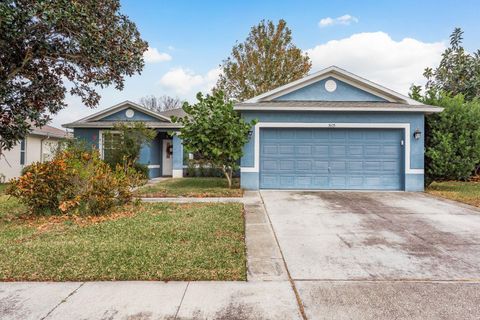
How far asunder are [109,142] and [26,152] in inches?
250

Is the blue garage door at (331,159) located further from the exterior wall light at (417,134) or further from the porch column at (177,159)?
the porch column at (177,159)

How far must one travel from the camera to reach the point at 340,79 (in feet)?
41.4

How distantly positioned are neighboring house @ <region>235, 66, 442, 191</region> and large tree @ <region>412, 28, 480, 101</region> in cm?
929

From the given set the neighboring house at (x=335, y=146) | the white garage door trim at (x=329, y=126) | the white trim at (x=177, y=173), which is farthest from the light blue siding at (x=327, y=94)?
the white trim at (x=177, y=173)

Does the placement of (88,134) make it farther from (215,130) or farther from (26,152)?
(215,130)

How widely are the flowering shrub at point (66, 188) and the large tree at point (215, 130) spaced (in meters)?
4.32

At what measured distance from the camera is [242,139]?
11141 mm

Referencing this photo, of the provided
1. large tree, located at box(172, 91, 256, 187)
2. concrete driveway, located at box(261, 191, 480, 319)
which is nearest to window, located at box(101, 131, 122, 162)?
large tree, located at box(172, 91, 256, 187)

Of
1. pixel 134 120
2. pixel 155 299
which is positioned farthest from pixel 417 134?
pixel 134 120

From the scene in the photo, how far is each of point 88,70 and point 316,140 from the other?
803 cm

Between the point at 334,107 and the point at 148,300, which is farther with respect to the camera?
the point at 334,107

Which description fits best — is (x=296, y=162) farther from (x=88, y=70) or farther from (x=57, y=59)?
(x=57, y=59)

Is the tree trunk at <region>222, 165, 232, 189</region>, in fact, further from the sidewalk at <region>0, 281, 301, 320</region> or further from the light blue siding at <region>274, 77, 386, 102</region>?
the sidewalk at <region>0, 281, 301, 320</region>

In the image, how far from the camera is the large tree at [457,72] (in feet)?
61.7
